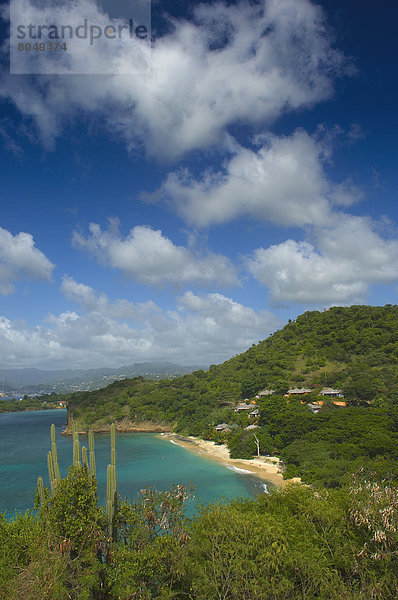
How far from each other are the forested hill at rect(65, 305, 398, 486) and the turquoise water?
580 centimetres

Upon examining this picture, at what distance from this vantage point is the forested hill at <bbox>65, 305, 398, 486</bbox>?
3397cm

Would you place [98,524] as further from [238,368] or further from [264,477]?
[238,368]

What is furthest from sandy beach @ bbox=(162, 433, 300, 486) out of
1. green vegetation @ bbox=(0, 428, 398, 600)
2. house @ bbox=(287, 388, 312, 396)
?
green vegetation @ bbox=(0, 428, 398, 600)

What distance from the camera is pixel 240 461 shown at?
42812 mm

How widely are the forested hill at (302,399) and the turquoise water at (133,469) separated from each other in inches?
228

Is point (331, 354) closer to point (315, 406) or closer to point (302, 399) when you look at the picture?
point (302, 399)

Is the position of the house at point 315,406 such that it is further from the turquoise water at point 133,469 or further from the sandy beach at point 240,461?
the turquoise water at point 133,469

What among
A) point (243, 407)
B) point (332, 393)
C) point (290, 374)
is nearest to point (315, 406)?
point (332, 393)

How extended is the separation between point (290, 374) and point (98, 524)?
58994 millimetres

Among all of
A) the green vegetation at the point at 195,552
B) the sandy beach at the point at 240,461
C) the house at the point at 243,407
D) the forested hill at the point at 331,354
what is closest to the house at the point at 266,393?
the forested hill at the point at 331,354

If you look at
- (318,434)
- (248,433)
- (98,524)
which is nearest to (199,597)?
(98,524)

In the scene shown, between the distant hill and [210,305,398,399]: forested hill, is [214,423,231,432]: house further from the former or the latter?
[210,305,398,399]: forested hill

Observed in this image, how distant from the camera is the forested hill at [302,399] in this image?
111 ft

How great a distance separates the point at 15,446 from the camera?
200ft
